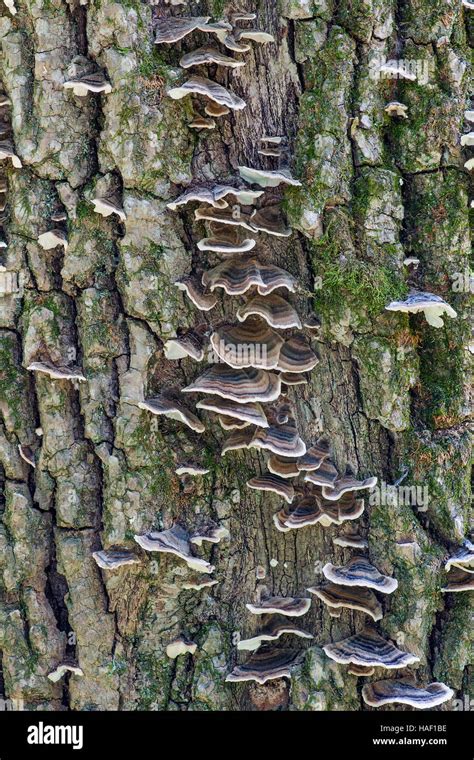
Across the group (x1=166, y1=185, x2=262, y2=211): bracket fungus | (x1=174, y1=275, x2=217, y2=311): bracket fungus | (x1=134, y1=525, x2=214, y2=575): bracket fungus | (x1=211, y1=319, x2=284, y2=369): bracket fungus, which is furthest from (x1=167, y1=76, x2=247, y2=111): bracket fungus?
(x1=134, y1=525, x2=214, y2=575): bracket fungus

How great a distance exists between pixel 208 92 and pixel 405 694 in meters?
4.63

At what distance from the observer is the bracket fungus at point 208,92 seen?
531cm

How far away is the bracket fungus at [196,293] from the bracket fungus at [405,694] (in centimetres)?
309

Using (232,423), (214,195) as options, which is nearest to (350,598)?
(232,423)

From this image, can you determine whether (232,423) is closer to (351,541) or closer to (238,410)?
(238,410)

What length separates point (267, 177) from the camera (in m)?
5.44

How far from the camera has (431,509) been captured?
5684 millimetres

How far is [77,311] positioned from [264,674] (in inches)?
122

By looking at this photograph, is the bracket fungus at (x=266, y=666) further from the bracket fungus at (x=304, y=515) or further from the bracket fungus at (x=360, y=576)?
the bracket fungus at (x=304, y=515)

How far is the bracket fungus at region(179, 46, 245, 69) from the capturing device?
17.5ft

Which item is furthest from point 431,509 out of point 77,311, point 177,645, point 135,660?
point 77,311

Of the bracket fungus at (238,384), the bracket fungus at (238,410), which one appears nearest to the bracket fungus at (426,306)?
the bracket fungus at (238,384)

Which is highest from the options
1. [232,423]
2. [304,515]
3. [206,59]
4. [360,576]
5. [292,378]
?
[206,59]

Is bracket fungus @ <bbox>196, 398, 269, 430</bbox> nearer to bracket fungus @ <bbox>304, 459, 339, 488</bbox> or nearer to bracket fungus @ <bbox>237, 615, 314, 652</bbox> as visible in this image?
bracket fungus @ <bbox>304, 459, 339, 488</bbox>
